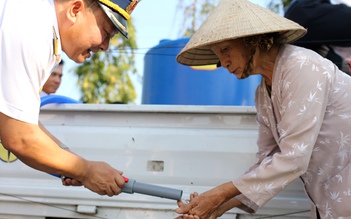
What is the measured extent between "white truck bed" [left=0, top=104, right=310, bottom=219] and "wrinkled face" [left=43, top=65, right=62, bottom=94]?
1938 mm

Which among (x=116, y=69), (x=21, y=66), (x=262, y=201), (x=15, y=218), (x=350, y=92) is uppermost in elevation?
(x=21, y=66)

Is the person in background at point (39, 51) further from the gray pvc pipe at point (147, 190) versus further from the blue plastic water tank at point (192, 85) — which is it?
the blue plastic water tank at point (192, 85)

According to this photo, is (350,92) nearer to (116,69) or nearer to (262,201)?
(262,201)

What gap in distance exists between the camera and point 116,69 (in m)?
11.4

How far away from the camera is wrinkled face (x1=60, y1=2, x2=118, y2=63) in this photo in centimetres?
214

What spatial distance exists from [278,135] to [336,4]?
1.17m

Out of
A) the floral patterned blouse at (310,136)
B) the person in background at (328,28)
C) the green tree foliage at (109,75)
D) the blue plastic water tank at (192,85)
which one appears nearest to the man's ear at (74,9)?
the floral patterned blouse at (310,136)

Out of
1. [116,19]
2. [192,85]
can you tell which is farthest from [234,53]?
[192,85]

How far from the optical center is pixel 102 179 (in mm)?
2406

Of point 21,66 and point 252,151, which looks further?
point 252,151

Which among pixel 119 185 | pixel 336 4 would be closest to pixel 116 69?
pixel 336 4

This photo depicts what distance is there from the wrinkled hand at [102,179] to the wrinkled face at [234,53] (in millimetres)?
723

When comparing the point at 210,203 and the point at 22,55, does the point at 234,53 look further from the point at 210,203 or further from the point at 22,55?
the point at 22,55

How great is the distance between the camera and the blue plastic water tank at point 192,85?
15.9 ft
